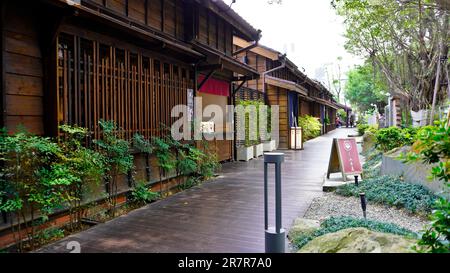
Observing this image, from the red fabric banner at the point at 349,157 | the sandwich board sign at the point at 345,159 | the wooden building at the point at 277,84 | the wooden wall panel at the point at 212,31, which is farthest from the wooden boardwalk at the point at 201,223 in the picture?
the wooden building at the point at 277,84

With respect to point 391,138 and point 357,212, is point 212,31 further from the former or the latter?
point 357,212

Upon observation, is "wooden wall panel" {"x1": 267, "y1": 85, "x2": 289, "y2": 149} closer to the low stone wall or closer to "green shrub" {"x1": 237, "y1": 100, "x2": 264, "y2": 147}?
"green shrub" {"x1": 237, "y1": 100, "x2": 264, "y2": 147}

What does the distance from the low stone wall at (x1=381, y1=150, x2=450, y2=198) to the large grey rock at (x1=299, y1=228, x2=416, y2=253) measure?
8.23 feet

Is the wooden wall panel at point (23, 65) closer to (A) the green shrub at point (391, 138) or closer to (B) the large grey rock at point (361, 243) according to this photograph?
(B) the large grey rock at point (361, 243)

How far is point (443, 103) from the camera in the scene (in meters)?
12.5

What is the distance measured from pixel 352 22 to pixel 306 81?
8388 mm

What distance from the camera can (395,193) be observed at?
18.0 feet

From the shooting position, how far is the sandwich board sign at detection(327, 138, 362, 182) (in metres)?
7.00

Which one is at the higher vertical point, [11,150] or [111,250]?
[11,150]

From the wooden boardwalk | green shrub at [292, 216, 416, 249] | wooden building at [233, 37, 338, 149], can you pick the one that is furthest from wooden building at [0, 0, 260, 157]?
wooden building at [233, 37, 338, 149]
